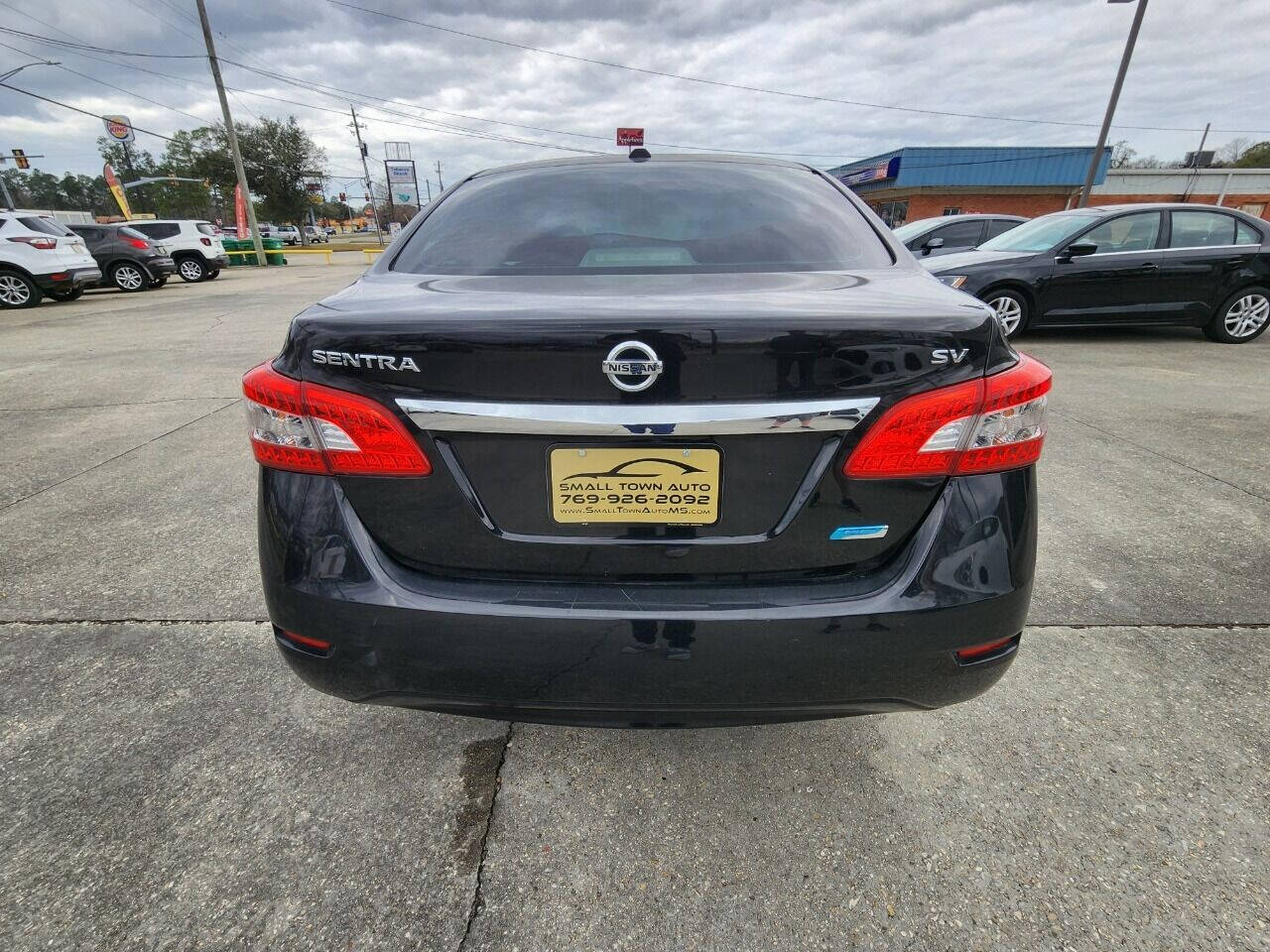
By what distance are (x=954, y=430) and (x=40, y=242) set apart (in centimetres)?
1522

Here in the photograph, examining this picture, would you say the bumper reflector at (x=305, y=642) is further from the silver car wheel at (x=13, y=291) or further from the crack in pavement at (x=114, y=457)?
the silver car wheel at (x=13, y=291)

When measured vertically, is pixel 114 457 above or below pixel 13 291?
below

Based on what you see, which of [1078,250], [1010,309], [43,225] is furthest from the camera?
[43,225]

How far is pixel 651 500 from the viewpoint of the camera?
120 cm

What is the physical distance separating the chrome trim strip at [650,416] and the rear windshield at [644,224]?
0.55 m

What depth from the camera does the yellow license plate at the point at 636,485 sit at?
3.83ft

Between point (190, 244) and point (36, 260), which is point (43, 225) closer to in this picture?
point (36, 260)

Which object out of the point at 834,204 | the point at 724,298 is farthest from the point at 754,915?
the point at 834,204

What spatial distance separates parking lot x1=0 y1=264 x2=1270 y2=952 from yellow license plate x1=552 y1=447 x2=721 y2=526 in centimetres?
82

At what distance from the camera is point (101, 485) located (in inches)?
138

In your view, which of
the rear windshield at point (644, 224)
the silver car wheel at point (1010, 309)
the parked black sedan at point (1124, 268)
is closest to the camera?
the rear windshield at point (644, 224)

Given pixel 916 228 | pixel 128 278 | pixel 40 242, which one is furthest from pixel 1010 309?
pixel 128 278

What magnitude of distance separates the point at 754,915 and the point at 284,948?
37.3 inches

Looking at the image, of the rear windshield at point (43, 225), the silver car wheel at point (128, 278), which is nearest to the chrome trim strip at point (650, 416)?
the rear windshield at point (43, 225)
